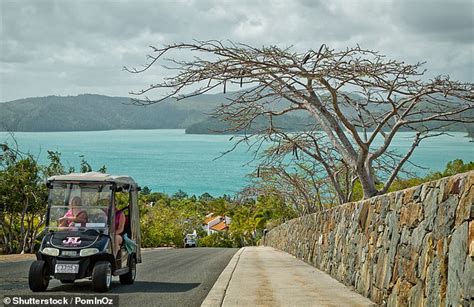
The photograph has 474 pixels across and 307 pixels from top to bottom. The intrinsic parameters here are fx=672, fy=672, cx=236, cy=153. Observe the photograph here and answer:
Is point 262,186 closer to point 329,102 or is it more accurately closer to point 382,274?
point 329,102

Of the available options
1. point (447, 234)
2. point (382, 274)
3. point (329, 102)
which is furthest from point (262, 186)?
point (447, 234)

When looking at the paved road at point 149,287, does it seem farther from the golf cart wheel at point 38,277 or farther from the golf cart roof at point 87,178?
the golf cart roof at point 87,178

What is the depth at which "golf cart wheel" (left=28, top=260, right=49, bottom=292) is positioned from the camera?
35.8ft

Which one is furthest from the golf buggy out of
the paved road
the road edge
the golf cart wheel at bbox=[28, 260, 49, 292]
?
the road edge

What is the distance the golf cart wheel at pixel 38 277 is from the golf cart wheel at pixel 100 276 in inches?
31.9

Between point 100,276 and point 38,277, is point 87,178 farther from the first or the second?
point 38,277

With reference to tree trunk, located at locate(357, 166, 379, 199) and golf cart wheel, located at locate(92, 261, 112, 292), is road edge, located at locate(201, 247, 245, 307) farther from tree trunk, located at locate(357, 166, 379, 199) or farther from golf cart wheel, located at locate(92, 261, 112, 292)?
tree trunk, located at locate(357, 166, 379, 199)

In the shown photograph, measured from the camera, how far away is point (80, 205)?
38.9 ft

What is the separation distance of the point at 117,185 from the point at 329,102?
19.2ft

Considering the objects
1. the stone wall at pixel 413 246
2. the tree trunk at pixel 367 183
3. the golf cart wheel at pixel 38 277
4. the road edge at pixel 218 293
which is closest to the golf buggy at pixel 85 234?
the golf cart wheel at pixel 38 277

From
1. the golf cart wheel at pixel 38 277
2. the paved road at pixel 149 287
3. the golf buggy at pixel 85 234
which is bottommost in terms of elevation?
the paved road at pixel 149 287

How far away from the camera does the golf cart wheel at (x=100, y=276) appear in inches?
436

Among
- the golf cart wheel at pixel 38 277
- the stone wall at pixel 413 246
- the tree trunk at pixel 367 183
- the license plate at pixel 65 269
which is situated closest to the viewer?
the stone wall at pixel 413 246

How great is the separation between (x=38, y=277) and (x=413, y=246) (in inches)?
243
